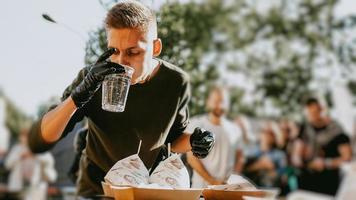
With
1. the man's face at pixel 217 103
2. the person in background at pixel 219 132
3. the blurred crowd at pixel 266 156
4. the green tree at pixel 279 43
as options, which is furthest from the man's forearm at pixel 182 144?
the green tree at pixel 279 43

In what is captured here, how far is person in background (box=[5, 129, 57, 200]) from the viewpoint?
483 centimetres

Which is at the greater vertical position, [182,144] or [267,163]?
[182,144]

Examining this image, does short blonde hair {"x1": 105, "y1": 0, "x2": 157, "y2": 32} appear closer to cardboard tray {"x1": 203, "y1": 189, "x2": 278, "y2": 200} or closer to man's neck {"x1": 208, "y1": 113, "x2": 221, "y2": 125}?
cardboard tray {"x1": 203, "y1": 189, "x2": 278, "y2": 200}

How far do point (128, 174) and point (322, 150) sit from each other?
361 cm

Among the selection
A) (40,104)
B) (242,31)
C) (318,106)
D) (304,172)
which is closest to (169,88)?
(40,104)

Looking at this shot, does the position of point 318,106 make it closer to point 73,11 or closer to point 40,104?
point 40,104

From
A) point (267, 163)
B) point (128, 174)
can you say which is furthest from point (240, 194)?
point (267, 163)

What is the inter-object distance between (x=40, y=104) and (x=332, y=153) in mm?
3189

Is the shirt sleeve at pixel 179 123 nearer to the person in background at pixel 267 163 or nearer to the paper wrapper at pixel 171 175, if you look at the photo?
the paper wrapper at pixel 171 175

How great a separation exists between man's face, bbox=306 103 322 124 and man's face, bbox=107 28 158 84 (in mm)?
3347

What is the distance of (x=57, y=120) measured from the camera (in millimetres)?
1296

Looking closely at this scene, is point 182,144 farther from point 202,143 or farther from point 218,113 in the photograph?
point 218,113

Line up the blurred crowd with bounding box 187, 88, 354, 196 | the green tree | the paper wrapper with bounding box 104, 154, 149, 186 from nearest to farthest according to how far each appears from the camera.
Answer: the paper wrapper with bounding box 104, 154, 149, 186, the blurred crowd with bounding box 187, 88, 354, 196, the green tree

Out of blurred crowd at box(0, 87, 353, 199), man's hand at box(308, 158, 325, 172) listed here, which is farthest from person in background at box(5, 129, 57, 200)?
man's hand at box(308, 158, 325, 172)
